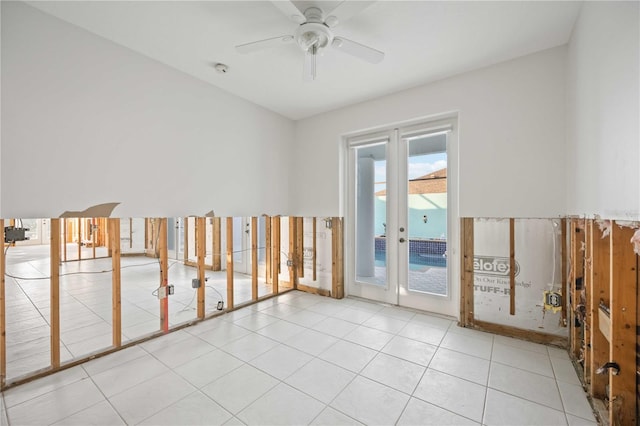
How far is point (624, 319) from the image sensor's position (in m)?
1.43

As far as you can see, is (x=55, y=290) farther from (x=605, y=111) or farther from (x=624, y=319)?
(x=605, y=111)

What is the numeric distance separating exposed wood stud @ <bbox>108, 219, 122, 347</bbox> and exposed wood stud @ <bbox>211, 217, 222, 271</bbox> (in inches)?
45.9

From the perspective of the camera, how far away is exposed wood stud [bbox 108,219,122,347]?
264 centimetres

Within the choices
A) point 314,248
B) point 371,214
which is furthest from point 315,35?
point 314,248

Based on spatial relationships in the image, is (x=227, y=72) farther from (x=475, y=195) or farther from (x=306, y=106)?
(x=475, y=195)

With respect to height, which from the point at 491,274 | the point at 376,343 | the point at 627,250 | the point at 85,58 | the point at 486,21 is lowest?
the point at 376,343

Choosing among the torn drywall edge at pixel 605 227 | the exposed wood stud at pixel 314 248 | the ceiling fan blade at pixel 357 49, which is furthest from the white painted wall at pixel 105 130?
the torn drywall edge at pixel 605 227

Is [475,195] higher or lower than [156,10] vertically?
lower

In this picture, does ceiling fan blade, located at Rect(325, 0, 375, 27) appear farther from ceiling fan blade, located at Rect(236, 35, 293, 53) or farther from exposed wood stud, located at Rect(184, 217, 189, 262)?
exposed wood stud, located at Rect(184, 217, 189, 262)

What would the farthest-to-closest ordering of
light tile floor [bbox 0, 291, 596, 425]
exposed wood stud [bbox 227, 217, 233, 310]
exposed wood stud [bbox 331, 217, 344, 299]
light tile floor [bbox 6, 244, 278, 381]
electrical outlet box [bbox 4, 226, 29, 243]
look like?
exposed wood stud [bbox 331, 217, 344, 299], exposed wood stud [bbox 227, 217, 233, 310], light tile floor [bbox 6, 244, 278, 381], electrical outlet box [bbox 4, 226, 29, 243], light tile floor [bbox 0, 291, 596, 425]

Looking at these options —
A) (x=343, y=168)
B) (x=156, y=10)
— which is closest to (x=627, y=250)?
(x=343, y=168)

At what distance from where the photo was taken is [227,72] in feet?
10.6

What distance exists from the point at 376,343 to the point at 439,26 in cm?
315

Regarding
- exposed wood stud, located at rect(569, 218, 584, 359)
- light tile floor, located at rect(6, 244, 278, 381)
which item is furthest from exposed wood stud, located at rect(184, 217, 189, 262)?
exposed wood stud, located at rect(569, 218, 584, 359)
